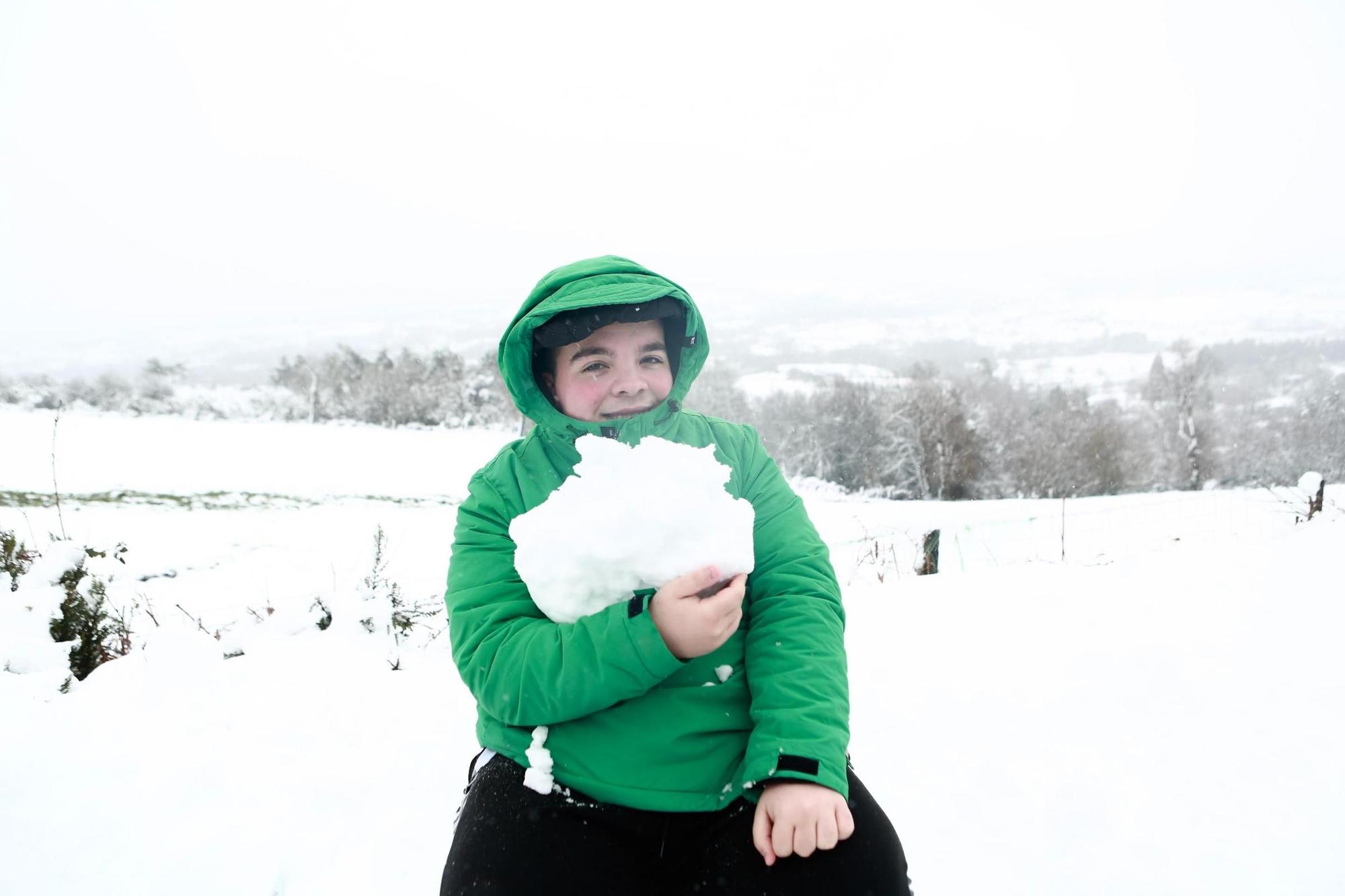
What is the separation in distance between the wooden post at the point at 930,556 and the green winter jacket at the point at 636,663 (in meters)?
4.24

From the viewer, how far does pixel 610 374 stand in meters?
1.65

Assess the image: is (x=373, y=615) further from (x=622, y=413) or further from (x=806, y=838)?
(x=806, y=838)

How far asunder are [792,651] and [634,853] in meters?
0.49

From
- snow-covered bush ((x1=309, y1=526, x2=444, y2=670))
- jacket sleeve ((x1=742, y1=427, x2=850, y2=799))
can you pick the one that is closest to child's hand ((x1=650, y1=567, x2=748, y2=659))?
jacket sleeve ((x1=742, y1=427, x2=850, y2=799))

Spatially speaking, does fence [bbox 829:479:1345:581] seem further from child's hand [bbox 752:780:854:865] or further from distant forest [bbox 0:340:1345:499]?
distant forest [bbox 0:340:1345:499]

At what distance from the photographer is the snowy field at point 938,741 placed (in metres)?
→ 1.82

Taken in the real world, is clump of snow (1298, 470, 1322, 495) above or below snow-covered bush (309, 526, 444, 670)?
above

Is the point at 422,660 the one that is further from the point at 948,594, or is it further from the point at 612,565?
the point at 948,594

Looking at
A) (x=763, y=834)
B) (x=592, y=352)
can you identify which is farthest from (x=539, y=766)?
(x=592, y=352)

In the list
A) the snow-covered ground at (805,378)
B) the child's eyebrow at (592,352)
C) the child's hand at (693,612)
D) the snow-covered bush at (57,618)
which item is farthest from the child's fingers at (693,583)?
the snow-covered ground at (805,378)

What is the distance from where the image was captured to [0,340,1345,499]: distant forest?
2969cm

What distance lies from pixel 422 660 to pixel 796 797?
251 centimetres

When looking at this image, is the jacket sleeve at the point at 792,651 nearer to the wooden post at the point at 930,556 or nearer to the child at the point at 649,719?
the child at the point at 649,719

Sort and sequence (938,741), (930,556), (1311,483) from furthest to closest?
(1311,483) → (930,556) → (938,741)
